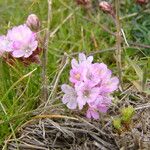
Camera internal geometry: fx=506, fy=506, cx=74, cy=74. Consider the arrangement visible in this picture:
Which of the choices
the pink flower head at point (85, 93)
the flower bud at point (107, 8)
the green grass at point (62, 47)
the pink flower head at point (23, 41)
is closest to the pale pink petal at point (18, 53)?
the pink flower head at point (23, 41)

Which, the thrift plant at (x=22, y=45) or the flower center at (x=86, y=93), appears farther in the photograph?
Result: the thrift plant at (x=22, y=45)

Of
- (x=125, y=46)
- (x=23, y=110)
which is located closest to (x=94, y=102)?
(x=23, y=110)

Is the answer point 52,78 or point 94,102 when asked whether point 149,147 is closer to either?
point 94,102

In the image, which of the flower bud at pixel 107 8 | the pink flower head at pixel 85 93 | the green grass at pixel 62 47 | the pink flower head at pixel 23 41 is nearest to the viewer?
the pink flower head at pixel 85 93

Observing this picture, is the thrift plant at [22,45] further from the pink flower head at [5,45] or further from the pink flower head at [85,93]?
the pink flower head at [85,93]

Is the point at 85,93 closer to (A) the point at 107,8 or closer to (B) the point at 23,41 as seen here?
(B) the point at 23,41

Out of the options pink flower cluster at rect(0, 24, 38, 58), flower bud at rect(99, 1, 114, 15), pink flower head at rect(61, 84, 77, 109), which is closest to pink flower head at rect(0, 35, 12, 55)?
pink flower cluster at rect(0, 24, 38, 58)
